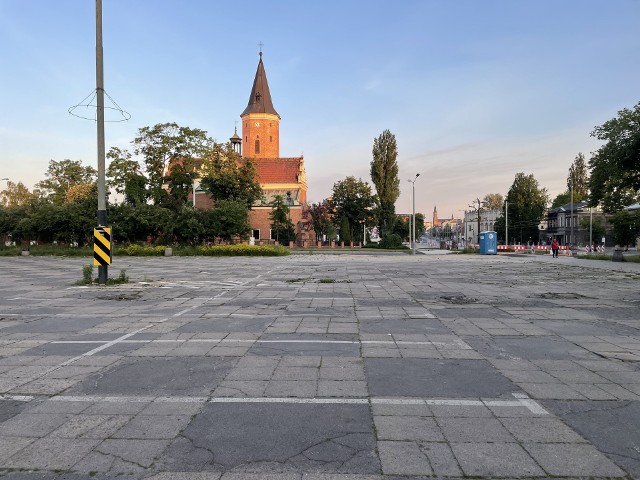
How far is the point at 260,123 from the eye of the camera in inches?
3103

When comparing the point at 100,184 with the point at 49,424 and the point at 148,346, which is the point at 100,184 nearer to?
the point at 148,346

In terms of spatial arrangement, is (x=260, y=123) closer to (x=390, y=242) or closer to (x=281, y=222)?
(x=281, y=222)

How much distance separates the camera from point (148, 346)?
688 cm

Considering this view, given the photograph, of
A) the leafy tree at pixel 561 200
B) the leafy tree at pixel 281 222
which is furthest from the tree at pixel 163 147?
the leafy tree at pixel 561 200

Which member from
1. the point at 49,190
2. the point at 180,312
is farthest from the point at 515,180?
the point at 180,312

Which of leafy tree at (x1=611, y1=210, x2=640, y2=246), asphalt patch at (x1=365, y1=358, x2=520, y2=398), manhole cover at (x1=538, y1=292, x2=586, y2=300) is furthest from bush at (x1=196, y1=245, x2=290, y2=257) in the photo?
asphalt patch at (x1=365, y1=358, x2=520, y2=398)

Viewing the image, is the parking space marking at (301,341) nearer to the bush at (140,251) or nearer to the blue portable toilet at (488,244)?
the bush at (140,251)

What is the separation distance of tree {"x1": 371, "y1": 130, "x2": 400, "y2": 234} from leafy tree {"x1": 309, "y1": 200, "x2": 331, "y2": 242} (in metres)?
8.43

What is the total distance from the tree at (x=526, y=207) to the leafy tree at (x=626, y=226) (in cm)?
1793

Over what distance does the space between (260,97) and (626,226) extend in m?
58.6

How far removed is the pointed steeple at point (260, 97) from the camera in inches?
3079

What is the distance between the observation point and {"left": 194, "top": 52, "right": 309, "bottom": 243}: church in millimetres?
77125

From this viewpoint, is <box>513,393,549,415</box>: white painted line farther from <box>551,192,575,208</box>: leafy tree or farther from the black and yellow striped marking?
<box>551,192,575,208</box>: leafy tree

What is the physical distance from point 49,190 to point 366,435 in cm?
8408
